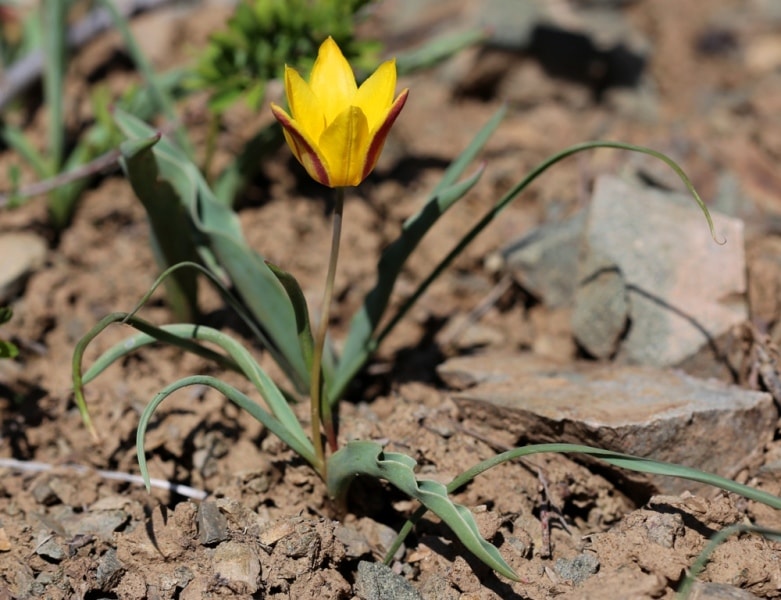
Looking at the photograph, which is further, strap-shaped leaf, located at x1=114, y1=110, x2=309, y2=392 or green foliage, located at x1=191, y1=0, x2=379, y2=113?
green foliage, located at x1=191, y1=0, x2=379, y2=113

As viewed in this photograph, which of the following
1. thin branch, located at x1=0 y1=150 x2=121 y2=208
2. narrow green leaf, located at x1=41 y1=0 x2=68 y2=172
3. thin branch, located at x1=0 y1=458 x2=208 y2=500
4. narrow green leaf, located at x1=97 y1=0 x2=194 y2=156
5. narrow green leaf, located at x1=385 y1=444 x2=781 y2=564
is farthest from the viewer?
narrow green leaf, located at x1=41 y1=0 x2=68 y2=172

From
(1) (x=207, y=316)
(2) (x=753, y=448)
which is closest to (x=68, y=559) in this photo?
(1) (x=207, y=316)

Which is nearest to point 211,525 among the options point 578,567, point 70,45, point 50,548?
point 50,548

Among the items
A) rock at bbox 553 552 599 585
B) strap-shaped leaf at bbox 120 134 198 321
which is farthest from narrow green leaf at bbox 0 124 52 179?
rock at bbox 553 552 599 585

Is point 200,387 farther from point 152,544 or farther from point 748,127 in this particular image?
point 748,127

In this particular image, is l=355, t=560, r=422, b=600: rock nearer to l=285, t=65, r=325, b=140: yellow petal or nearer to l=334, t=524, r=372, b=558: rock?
l=334, t=524, r=372, b=558: rock

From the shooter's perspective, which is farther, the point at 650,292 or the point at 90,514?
the point at 650,292
